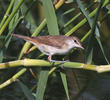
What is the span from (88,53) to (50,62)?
0.95 ft

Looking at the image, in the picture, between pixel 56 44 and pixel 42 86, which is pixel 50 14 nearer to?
pixel 56 44

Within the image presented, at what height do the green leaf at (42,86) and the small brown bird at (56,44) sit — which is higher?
the small brown bird at (56,44)

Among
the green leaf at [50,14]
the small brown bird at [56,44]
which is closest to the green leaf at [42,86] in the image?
the small brown bird at [56,44]

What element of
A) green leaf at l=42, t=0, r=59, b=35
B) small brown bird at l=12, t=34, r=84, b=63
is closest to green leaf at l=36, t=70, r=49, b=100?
small brown bird at l=12, t=34, r=84, b=63

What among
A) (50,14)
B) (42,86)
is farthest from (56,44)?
(42,86)

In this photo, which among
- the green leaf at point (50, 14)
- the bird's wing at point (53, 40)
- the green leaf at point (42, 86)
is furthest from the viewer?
the bird's wing at point (53, 40)

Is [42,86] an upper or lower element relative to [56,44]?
lower

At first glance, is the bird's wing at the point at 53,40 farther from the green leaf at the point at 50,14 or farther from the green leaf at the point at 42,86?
the green leaf at the point at 42,86

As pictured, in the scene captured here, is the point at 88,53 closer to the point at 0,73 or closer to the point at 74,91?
the point at 74,91

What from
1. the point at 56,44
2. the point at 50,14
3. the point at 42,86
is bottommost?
the point at 42,86

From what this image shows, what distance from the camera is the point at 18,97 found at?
3236mm

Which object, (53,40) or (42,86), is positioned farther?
(53,40)

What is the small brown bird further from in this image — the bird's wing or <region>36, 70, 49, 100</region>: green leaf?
<region>36, 70, 49, 100</region>: green leaf

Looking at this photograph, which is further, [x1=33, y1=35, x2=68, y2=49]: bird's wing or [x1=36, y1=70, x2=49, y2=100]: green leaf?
[x1=33, y1=35, x2=68, y2=49]: bird's wing
